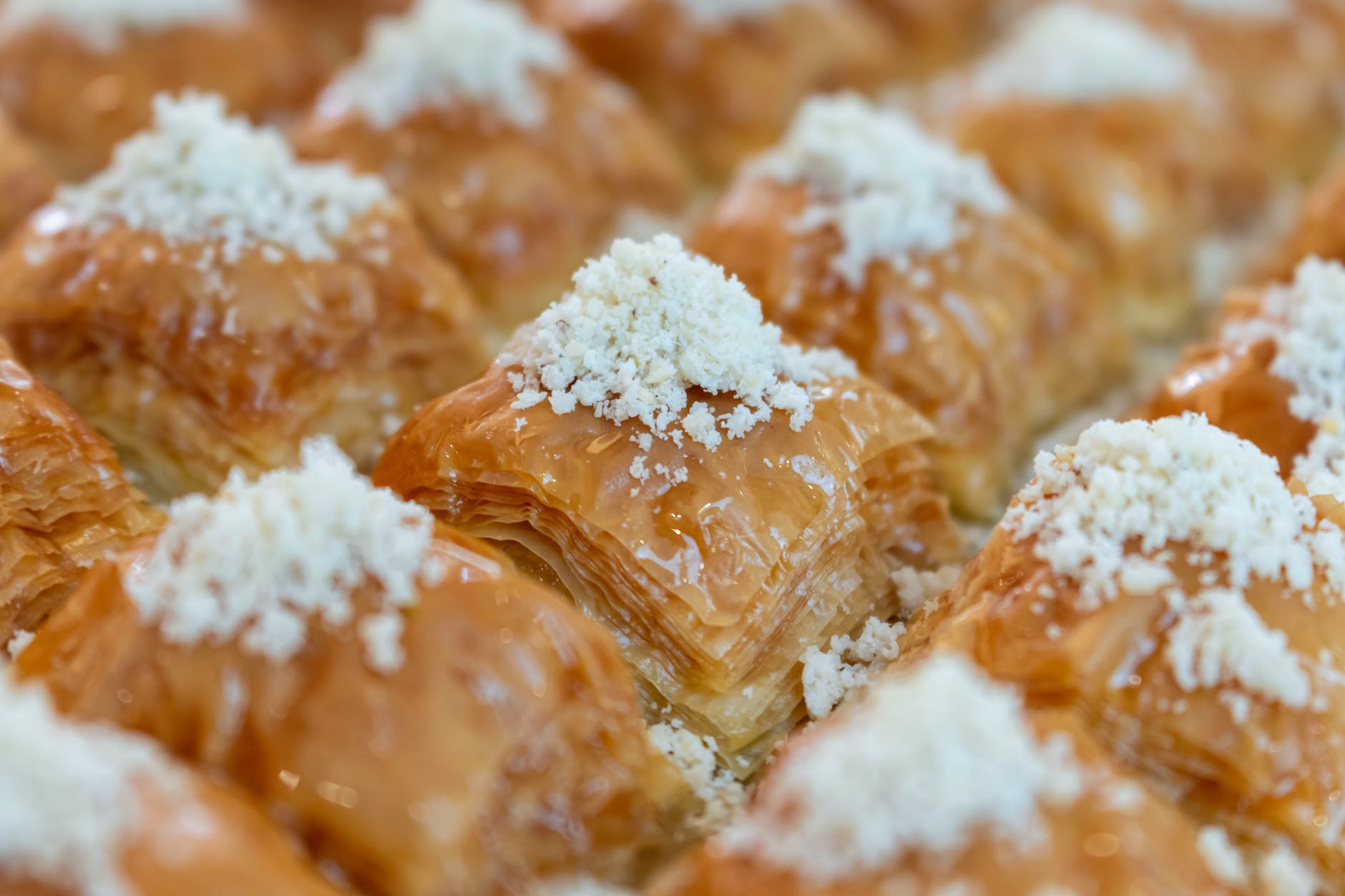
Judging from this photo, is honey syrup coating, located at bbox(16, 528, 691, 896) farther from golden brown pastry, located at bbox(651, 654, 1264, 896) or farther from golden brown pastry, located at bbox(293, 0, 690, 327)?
golden brown pastry, located at bbox(293, 0, 690, 327)

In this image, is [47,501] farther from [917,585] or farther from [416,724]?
[917,585]

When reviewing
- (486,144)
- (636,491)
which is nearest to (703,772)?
(636,491)

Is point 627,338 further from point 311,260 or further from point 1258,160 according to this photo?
point 1258,160

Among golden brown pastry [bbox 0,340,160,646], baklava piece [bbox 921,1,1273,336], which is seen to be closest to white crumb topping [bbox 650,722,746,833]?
golden brown pastry [bbox 0,340,160,646]

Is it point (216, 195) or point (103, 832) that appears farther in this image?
point (216, 195)

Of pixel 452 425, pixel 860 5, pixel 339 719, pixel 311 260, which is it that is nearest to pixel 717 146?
pixel 860 5
